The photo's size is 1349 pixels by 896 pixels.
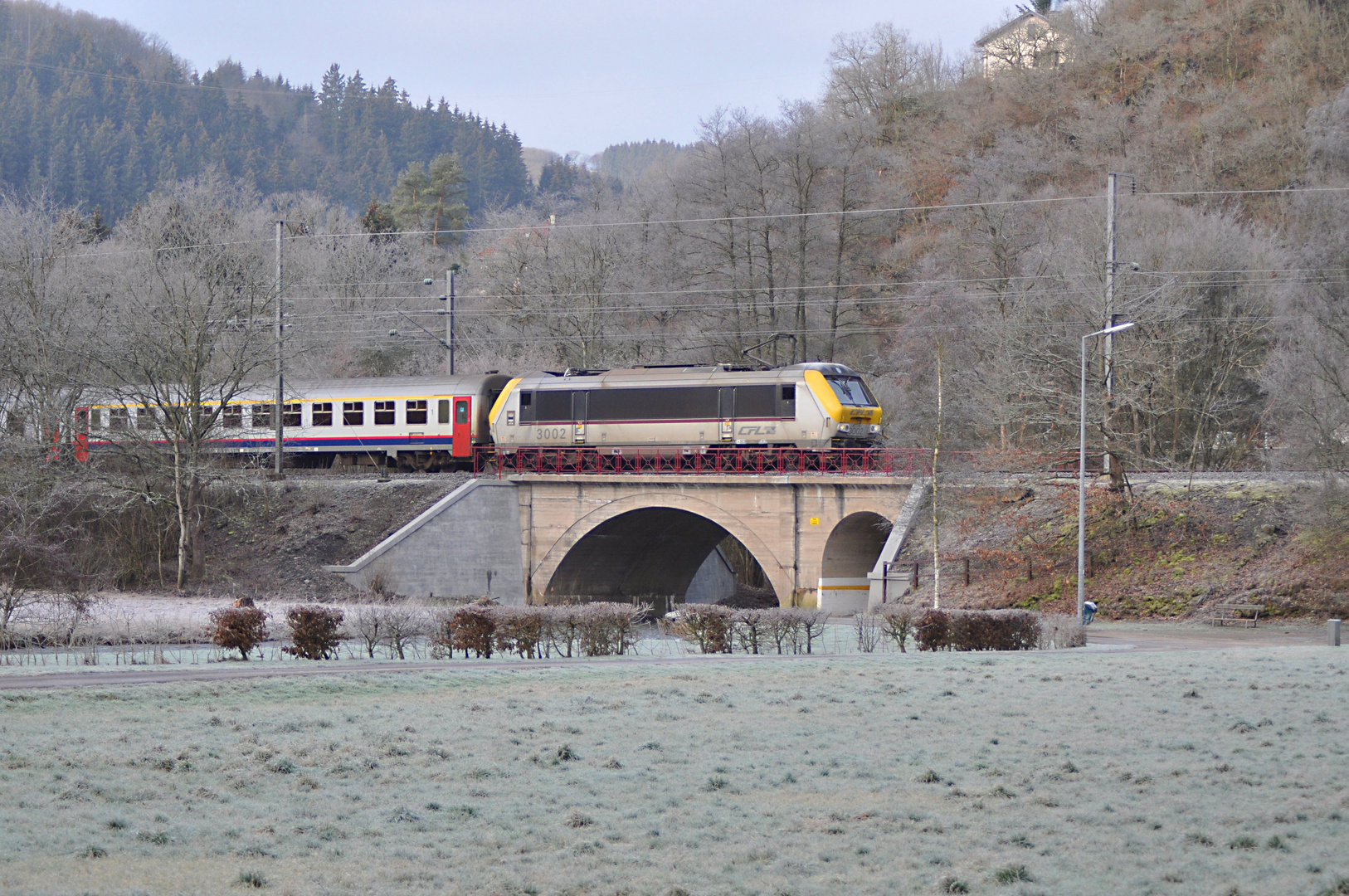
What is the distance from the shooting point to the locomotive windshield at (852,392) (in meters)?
38.9

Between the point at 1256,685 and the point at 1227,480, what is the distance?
2095cm

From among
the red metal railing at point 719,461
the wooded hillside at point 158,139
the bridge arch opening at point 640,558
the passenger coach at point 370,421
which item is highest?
the wooded hillside at point 158,139

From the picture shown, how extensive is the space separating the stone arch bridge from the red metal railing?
498mm

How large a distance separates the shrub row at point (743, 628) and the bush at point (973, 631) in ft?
7.52

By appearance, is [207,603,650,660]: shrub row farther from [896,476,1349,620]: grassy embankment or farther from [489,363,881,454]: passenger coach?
[489,363,881,454]: passenger coach

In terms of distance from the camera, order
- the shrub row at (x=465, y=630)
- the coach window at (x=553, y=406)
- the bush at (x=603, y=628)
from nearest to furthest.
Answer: the shrub row at (x=465, y=630), the bush at (x=603, y=628), the coach window at (x=553, y=406)

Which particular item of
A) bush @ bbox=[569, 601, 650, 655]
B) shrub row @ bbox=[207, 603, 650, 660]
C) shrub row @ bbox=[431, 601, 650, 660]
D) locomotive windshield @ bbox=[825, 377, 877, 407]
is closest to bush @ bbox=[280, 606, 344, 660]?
shrub row @ bbox=[207, 603, 650, 660]

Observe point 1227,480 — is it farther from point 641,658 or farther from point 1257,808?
point 1257,808

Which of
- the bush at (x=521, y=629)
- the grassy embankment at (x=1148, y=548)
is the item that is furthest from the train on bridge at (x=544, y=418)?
the bush at (x=521, y=629)

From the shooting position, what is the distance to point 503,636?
22859 millimetres

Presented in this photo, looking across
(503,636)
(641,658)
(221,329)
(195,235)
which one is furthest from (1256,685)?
(195,235)

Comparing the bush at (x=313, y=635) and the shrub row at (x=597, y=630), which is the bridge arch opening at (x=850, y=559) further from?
the bush at (x=313, y=635)

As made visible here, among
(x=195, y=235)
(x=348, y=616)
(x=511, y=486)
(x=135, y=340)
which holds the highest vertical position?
(x=195, y=235)

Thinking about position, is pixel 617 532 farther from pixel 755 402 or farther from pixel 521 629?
pixel 521 629
